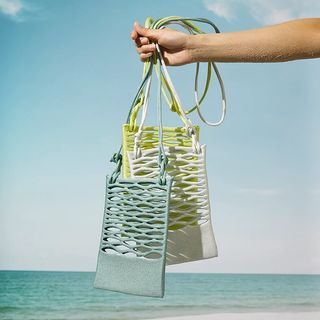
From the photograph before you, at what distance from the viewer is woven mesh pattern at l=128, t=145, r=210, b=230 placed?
3.67 ft

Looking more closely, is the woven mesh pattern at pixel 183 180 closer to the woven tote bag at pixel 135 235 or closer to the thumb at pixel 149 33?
the woven tote bag at pixel 135 235

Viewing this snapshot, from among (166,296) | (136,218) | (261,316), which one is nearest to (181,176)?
(136,218)

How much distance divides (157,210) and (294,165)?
625 cm

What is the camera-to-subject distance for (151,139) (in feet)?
3.80

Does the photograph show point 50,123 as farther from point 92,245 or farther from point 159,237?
point 159,237

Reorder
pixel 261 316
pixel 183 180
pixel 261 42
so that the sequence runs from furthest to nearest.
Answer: pixel 261 316, pixel 183 180, pixel 261 42

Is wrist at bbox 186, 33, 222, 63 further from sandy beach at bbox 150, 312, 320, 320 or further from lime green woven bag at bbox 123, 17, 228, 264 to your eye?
sandy beach at bbox 150, 312, 320, 320

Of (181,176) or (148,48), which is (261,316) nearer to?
(181,176)

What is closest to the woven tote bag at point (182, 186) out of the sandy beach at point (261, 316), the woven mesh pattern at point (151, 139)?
the woven mesh pattern at point (151, 139)

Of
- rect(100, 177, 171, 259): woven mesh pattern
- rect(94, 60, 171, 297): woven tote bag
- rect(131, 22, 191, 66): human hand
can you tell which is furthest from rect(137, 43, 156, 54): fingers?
rect(100, 177, 171, 259): woven mesh pattern

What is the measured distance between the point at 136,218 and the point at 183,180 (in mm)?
140

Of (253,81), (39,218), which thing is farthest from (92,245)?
(253,81)

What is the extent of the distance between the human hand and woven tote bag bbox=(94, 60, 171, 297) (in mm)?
94

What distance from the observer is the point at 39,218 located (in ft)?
24.5
